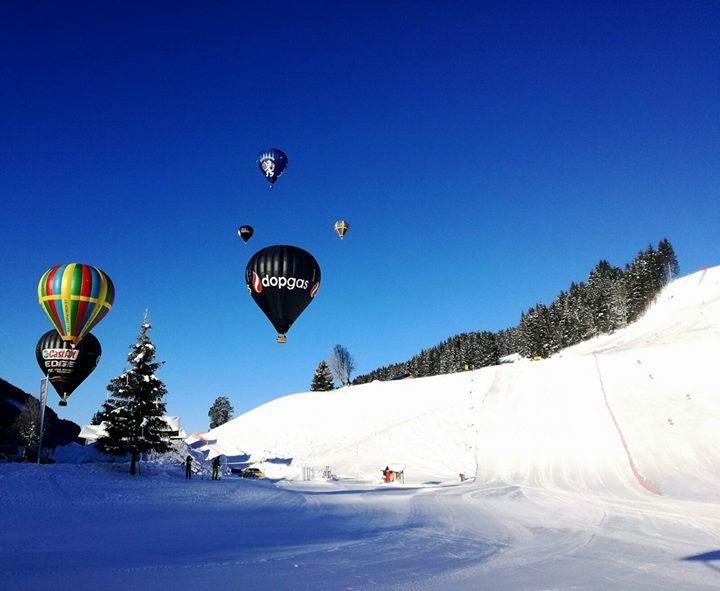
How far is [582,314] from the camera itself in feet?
307

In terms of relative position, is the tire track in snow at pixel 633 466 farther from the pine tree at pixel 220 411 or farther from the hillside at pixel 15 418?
the pine tree at pixel 220 411

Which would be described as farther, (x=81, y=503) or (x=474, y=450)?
(x=474, y=450)

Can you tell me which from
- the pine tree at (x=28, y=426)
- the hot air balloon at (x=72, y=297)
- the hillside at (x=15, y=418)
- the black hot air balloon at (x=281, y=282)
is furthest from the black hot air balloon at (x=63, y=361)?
the hillside at (x=15, y=418)

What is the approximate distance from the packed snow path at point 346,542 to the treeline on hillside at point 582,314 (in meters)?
76.9

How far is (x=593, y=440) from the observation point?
28.8 meters

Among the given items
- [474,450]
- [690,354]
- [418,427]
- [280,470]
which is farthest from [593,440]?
[280,470]

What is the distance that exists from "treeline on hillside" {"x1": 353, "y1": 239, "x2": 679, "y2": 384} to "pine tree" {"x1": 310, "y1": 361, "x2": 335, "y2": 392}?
2506cm

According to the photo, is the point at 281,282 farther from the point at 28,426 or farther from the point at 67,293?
the point at 28,426

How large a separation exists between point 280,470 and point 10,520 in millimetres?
28434

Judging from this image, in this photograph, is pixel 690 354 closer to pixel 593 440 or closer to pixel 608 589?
pixel 593 440

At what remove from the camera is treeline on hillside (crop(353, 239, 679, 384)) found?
3524 inches

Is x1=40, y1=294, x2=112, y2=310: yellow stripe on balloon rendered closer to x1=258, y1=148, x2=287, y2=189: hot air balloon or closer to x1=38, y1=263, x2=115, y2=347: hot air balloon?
x1=38, y1=263, x2=115, y2=347: hot air balloon

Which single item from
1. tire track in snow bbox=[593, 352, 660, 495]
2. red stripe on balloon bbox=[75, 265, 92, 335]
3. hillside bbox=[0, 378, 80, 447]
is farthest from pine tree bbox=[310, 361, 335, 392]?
red stripe on balloon bbox=[75, 265, 92, 335]

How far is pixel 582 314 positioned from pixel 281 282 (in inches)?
3063
